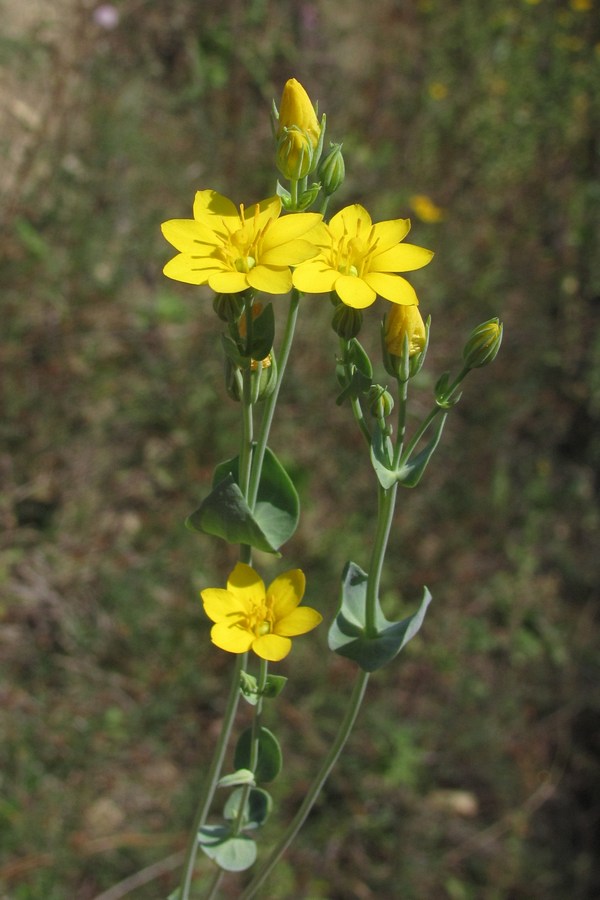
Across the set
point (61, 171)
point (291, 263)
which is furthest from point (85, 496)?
point (291, 263)

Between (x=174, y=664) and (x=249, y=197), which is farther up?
(x=249, y=197)

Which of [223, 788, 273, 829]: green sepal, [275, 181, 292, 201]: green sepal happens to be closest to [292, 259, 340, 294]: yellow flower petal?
[275, 181, 292, 201]: green sepal

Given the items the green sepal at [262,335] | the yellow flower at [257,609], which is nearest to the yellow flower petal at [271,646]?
the yellow flower at [257,609]

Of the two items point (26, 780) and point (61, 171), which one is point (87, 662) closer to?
point (26, 780)

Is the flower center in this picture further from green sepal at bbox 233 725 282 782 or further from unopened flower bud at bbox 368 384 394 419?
green sepal at bbox 233 725 282 782

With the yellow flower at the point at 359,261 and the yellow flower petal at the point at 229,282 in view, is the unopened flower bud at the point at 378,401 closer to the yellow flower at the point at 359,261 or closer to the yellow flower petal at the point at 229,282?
the yellow flower at the point at 359,261
